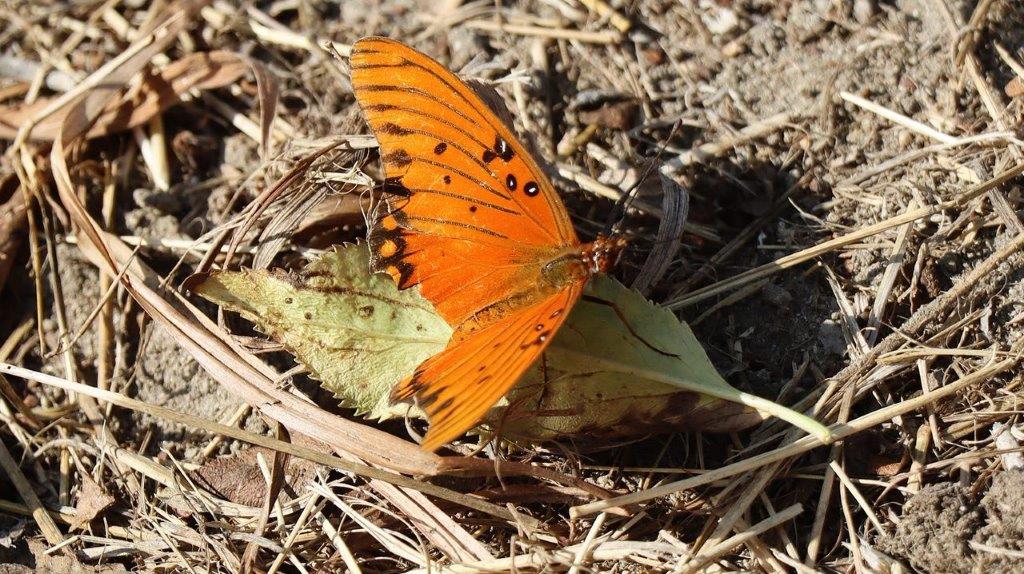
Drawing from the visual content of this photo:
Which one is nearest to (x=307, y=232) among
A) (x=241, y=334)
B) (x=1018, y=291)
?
(x=241, y=334)

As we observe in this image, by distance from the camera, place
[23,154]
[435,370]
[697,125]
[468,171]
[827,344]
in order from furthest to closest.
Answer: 1. [23,154]
2. [697,125]
3. [827,344]
4. [468,171]
5. [435,370]

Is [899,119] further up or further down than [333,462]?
further up

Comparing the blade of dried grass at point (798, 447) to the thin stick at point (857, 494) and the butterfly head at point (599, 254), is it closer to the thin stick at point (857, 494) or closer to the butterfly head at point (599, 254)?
the thin stick at point (857, 494)

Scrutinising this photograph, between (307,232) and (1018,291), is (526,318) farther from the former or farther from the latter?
(1018,291)

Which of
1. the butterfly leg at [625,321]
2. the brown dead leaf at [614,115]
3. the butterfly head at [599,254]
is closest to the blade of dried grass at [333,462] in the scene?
the butterfly leg at [625,321]

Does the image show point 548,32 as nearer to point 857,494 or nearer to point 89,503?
point 857,494

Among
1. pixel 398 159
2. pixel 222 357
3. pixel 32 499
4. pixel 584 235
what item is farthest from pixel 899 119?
pixel 32 499

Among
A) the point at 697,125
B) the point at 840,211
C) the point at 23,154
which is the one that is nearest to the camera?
the point at 840,211
